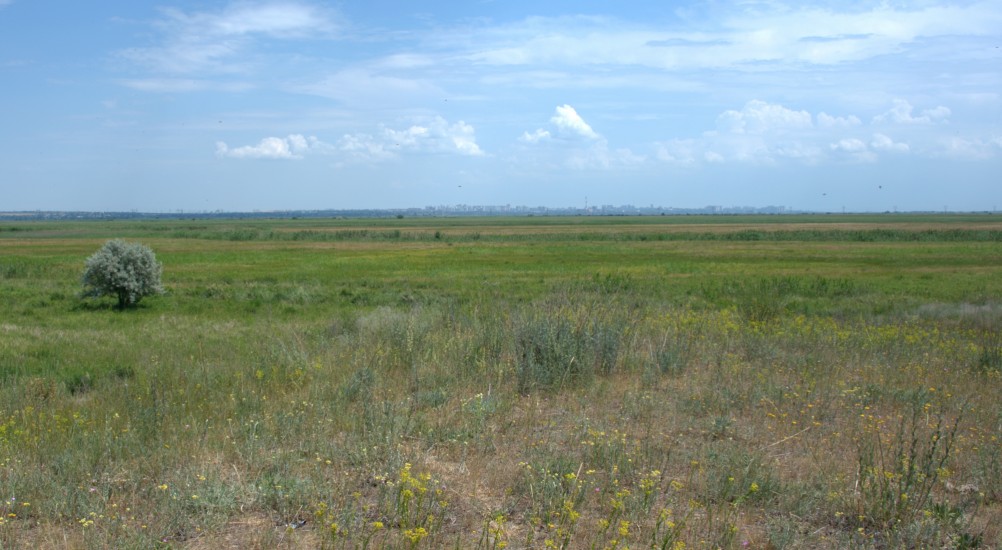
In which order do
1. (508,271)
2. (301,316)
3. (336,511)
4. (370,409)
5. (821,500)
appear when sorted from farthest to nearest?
(508,271) → (301,316) → (370,409) → (821,500) → (336,511)

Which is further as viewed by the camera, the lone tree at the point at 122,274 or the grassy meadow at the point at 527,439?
the lone tree at the point at 122,274

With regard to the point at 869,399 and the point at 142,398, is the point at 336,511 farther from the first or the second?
the point at 869,399

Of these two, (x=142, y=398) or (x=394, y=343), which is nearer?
(x=142, y=398)

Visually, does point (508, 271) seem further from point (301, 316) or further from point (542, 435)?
point (542, 435)

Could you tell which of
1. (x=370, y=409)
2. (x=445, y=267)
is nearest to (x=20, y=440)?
(x=370, y=409)

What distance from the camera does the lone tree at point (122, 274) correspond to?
24109 millimetres

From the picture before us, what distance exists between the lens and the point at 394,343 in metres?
9.79

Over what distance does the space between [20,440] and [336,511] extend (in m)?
3.28

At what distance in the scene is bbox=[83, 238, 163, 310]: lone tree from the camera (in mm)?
24109

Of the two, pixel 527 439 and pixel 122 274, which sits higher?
pixel 122 274

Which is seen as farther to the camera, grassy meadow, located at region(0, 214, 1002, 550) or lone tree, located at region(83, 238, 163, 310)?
lone tree, located at region(83, 238, 163, 310)

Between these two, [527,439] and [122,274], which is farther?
[122,274]

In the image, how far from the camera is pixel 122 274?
2409 centimetres

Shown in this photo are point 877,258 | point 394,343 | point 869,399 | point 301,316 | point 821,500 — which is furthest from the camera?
point 877,258
